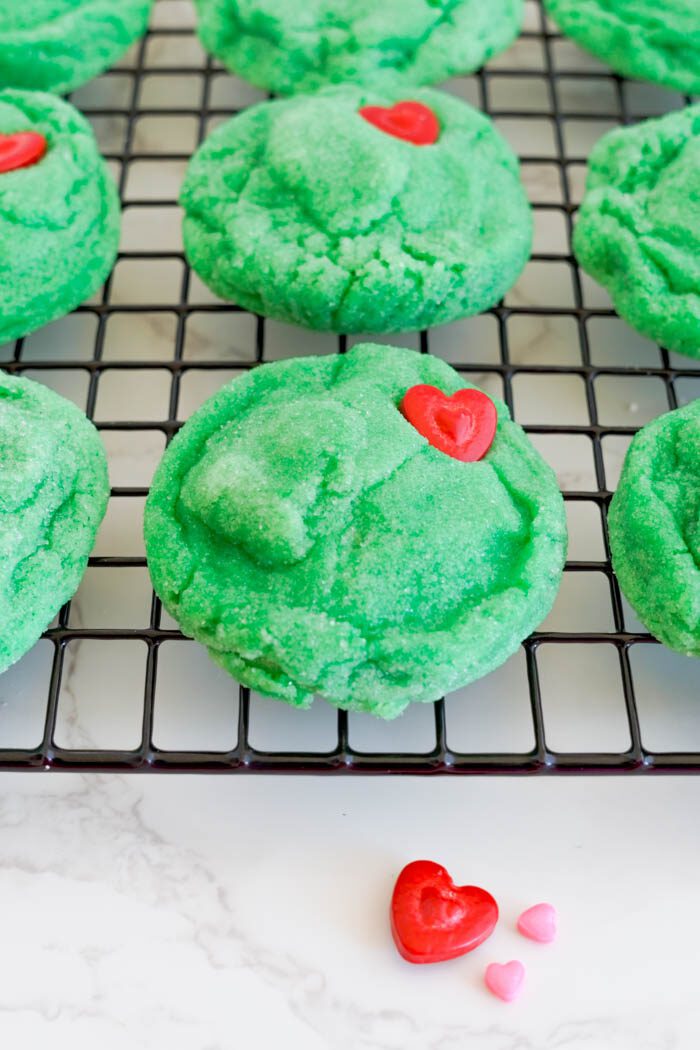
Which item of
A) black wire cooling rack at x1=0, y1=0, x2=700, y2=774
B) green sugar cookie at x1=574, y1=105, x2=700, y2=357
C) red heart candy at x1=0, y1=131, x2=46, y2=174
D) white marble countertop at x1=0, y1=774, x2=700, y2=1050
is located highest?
green sugar cookie at x1=574, y1=105, x2=700, y2=357

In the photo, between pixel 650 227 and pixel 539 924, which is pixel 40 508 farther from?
pixel 650 227

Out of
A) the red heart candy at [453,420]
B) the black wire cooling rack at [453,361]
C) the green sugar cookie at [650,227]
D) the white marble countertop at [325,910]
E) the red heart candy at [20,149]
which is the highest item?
the green sugar cookie at [650,227]

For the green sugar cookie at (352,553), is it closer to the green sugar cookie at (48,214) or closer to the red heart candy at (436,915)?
the red heart candy at (436,915)

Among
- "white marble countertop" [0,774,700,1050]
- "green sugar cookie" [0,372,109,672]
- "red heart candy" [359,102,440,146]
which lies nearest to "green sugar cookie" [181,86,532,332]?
"red heart candy" [359,102,440,146]

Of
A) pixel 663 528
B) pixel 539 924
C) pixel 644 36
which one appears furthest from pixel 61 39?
pixel 539 924

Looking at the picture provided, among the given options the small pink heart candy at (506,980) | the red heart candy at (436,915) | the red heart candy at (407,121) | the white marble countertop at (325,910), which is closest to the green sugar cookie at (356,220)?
the red heart candy at (407,121)

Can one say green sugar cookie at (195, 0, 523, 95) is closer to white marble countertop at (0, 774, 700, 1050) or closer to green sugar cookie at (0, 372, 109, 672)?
green sugar cookie at (0, 372, 109, 672)

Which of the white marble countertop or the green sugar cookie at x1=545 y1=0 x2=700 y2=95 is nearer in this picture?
the white marble countertop
